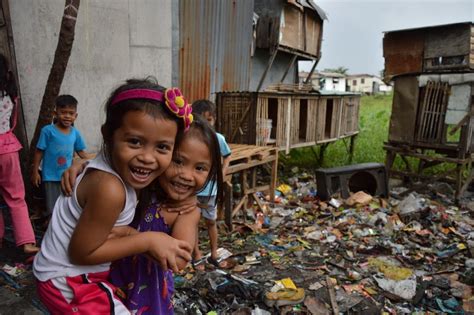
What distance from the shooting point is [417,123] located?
7.89 m

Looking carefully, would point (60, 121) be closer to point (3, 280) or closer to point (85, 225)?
point (3, 280)

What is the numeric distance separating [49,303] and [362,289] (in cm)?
369

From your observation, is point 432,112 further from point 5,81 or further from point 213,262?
point 5,81

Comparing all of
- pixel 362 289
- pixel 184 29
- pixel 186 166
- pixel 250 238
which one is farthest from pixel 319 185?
pixel 186 166

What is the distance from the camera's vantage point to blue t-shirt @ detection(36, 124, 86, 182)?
4.00 meters

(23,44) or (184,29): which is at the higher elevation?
(184,29)

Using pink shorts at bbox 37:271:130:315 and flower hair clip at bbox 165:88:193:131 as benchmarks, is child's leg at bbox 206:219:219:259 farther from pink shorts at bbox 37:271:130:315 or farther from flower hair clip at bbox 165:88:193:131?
flower hair clip at bbox 165:88:193:131

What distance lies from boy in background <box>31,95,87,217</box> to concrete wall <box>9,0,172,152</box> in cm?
49

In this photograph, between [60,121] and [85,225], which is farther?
[60,121]

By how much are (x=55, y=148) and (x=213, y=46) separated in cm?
489

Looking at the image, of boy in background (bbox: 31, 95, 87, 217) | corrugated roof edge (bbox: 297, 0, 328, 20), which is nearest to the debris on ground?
boy in background (bbox: 31, 95, 87, 217)

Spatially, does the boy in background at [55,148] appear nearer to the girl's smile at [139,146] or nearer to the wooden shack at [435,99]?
the girl's smile at [139,146]

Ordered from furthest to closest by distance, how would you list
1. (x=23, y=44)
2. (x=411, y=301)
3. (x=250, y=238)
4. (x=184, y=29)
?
(x=184, y=29) < (x=250, y=238) < (x=23, y=44) < (x=411, y=301)

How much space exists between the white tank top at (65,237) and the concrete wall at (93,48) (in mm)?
2801
